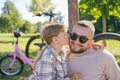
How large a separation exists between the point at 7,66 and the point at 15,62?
0.22 metres

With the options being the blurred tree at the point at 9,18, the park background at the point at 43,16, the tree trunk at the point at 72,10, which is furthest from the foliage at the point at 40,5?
the tree trunk at the point at 72,10

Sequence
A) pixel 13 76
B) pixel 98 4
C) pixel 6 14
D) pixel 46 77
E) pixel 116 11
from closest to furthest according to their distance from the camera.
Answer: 1. pixel 46 77
2. pixel 13 76
3. pixel 98 4
4. pixel 116 11
5. pixel 6 14

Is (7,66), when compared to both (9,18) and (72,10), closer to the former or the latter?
(72,10)

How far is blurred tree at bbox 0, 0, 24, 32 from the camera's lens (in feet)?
250

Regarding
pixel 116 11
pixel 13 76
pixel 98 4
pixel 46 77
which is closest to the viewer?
pixel 46 77

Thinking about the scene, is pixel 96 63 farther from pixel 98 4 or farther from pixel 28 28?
pixel 28 28

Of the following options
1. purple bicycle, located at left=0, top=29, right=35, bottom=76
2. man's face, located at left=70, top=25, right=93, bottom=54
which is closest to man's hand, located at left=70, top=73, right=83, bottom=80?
man's face, located at left=70, top=25, right=93, bottom=54

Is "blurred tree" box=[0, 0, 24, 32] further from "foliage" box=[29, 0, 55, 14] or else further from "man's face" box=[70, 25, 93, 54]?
"man's face" box=[70, 25, 93, 54]

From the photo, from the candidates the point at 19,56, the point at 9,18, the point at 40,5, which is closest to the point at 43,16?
the point at 19,56

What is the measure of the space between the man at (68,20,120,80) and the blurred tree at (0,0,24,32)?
235 ft

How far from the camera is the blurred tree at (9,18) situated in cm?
7626

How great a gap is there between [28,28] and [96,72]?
81.2 m

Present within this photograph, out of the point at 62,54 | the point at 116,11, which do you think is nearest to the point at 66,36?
the point at 62,54

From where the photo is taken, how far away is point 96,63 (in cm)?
330
